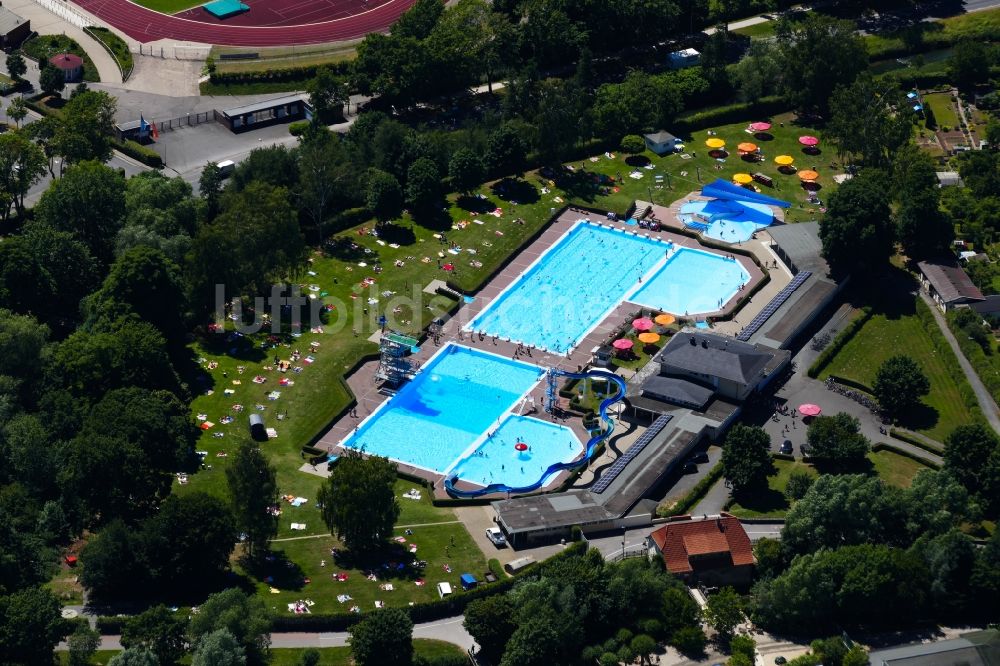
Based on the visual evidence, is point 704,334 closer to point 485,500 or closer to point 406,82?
point 485,500

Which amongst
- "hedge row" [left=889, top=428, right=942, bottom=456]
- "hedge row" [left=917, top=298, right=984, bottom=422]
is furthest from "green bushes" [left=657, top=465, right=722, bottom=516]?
"hedge row" [left=917, top=298, right=984, bottom=422]

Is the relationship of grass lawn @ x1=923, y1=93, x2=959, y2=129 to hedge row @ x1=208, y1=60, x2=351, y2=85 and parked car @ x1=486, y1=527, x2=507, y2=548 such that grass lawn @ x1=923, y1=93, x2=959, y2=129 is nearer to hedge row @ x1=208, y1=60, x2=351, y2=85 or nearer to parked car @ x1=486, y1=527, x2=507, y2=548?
hedge row @ x1=208, y1=60, x2=351, y2=85

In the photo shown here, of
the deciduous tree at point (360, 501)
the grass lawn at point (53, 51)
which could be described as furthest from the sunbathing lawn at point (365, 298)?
the grass lawn at point (53, 51)

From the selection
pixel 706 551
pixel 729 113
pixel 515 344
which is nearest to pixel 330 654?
pixel 706 551

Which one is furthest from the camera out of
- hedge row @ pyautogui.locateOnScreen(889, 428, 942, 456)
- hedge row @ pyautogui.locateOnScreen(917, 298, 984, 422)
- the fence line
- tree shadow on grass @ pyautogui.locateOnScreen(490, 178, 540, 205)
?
the fence line

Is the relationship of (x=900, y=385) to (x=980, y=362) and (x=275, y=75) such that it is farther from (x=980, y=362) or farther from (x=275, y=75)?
(x=275, y=75)

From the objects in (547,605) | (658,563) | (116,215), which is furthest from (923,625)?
(116,215)
